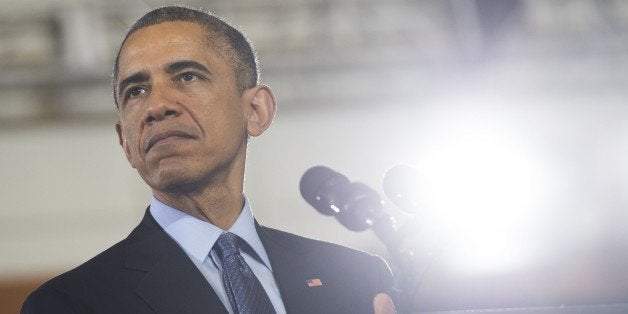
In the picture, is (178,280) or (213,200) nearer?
(178,280)

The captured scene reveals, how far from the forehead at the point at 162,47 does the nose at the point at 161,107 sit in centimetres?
5

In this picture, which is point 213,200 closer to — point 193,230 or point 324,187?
point 193,230

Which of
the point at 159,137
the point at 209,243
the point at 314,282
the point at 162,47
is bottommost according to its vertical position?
the point at 314,282

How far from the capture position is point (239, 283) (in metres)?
1.17

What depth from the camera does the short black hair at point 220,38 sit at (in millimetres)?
1289

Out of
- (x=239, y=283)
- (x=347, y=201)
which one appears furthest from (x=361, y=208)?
(x=239, y=283)

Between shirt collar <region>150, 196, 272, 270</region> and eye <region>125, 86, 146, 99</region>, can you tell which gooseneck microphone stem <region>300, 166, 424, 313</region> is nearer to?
shirt collar <region>150, 196, 272, 270</region>

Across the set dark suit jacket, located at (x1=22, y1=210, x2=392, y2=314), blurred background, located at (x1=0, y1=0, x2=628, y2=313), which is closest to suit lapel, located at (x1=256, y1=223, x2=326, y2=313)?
dark suit jacket, located at (x1=22, y1=210, x2=392, y2=314)

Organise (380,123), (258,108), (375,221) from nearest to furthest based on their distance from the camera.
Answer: (375,221), (258,108), (380,123)

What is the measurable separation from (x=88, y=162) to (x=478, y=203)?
3559mm

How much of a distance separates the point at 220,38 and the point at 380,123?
358 centimetres

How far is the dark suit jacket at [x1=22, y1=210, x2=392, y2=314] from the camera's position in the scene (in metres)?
1.11

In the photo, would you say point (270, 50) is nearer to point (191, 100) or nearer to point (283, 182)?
point (283, 182)

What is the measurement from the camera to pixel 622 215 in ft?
15.8
